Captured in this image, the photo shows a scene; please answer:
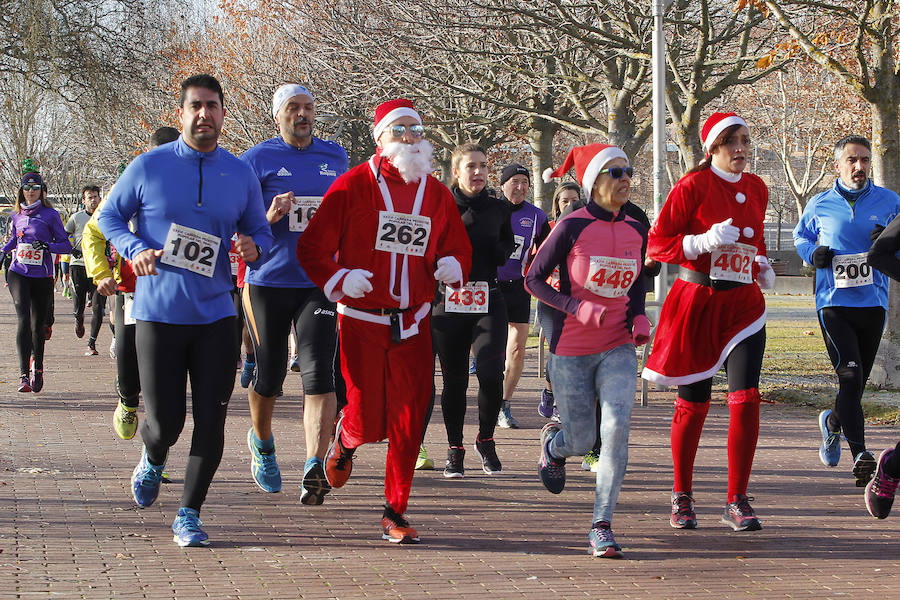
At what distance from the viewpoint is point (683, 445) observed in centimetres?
655

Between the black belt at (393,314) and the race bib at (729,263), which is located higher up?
the race bib at (729,263)

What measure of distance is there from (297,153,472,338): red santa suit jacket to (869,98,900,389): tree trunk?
7141 millimetres

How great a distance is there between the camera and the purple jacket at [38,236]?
11.7 meters

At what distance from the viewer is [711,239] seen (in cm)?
623

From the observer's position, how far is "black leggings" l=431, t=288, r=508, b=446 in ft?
25.7

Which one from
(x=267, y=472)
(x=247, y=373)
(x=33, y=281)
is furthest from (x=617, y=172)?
(x=33, y=281)

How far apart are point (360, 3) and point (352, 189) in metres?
15.7

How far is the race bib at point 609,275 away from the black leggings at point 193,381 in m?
1.79

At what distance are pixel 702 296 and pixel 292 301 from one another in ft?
7.50

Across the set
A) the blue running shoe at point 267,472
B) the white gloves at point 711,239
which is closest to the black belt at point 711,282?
the white gloves at point 711,239

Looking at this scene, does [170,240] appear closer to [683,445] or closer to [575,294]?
[575,294]

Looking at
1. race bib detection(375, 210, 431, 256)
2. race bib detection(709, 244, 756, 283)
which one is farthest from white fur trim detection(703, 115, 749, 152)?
→ race bib detection(375, 210, 431, 256)

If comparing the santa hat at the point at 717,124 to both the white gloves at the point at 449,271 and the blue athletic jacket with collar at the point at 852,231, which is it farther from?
the blue athletic jacket with collar at the point at 852,231

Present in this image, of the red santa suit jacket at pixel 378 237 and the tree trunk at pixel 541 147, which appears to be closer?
the red santa suit jacket at pixel 378 237
